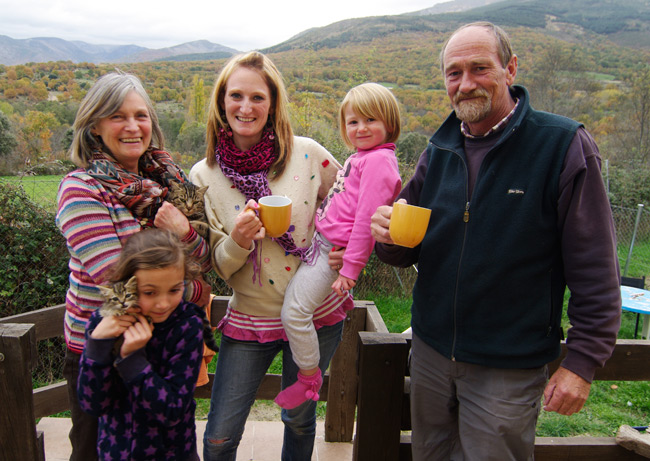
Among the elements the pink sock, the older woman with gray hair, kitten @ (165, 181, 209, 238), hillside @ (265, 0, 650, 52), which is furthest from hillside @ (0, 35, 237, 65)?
the pink sock

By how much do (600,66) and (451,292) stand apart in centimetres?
4274

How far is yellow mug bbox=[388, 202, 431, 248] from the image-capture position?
1424 millimetres

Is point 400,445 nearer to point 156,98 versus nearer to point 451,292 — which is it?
point 451,292

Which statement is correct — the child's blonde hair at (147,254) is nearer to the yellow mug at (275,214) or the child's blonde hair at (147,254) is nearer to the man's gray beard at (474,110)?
the yellow mug at (275,214)

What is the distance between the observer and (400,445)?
1759 millimetres

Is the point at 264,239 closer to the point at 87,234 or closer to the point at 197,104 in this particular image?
the point at 87,234

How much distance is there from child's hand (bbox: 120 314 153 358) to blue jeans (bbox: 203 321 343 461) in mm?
546

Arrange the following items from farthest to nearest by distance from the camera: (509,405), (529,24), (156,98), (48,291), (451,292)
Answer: (529,24) < (156,98) < (48,291) < (451,292) < (509,405)

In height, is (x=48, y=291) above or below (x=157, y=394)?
below

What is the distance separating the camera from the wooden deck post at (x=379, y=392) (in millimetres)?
1627

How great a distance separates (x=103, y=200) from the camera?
147 centimetres

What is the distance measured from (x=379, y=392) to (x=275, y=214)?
2.52ft

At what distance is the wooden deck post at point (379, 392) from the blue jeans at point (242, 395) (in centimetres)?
31

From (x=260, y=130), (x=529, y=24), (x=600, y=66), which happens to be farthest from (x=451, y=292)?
(x=529, y=24)
